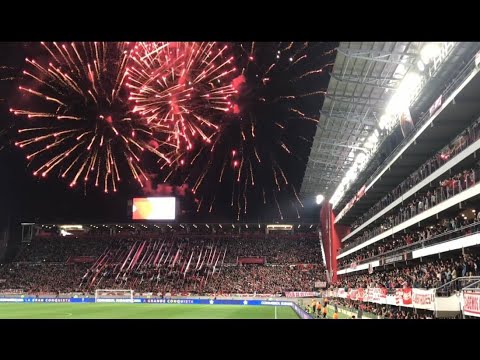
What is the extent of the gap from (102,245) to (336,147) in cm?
4655

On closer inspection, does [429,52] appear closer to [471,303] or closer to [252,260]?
[471,303]

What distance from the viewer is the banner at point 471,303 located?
14.3 metres

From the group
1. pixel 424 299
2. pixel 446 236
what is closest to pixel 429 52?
pixel 446 236

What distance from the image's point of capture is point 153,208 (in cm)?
7300

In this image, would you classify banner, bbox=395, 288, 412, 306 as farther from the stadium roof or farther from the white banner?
the stadium roof

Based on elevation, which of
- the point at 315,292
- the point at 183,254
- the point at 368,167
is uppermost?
the point at 368,167

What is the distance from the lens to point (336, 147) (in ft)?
152

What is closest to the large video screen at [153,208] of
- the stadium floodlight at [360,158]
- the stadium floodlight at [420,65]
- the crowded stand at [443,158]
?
the stadium floodlight at [360,158]

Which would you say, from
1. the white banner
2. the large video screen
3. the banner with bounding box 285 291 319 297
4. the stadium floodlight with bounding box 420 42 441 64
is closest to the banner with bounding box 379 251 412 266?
the white banner

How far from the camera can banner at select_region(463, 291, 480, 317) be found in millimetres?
14334

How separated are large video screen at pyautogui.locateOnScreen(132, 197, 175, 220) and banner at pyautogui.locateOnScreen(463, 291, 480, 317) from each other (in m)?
59.5

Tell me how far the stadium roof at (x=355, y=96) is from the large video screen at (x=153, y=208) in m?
27.4
